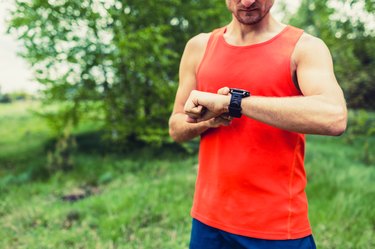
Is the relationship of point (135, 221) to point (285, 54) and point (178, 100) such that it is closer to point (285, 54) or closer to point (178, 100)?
point (178, 100)

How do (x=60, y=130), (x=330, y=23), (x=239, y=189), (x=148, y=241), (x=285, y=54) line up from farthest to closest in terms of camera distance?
(x=60, y=130), (x=330, y=23), (x=148, y=241), (x=239, y=189), (x=285, y=54)

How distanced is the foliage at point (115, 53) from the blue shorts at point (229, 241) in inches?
222

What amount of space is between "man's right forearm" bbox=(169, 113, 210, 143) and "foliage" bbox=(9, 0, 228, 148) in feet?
17.4

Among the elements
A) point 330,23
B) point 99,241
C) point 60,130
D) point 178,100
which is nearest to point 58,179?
point 60,130

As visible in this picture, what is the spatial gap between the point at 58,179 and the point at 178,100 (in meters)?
5.93

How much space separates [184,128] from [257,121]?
439 mm

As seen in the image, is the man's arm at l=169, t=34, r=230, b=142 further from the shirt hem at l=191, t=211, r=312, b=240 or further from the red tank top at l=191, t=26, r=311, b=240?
the shirt hem at l=191, t=211, r=312, b=240

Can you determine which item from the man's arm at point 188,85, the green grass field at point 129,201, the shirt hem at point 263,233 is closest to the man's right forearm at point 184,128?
the man's arm at point 188,85

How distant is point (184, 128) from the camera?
2215 mm

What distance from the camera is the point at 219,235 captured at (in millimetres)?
2113

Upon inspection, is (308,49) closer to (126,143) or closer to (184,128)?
(184,128)

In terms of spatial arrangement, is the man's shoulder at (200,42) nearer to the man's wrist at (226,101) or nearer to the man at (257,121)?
the man at (257,121)

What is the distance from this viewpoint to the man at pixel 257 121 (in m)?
1.74

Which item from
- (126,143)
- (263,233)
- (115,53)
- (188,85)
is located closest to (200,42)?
(188,85)
